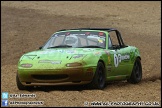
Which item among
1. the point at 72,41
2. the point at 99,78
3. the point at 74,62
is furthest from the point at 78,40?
the point at 74,62

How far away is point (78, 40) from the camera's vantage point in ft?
41.1

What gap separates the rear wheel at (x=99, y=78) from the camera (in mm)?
11344

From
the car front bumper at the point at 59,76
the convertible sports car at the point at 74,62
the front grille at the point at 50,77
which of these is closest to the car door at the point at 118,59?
the convertible sports car at the point at 74,62

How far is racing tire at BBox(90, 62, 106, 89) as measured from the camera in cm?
1134

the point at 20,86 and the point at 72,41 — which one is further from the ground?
the point at 72,41

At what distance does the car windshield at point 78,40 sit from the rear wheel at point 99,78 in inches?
32.5

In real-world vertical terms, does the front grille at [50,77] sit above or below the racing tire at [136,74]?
above

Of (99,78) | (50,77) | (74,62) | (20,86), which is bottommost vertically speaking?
(20,86)

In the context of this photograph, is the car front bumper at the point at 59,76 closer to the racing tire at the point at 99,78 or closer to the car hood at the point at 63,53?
the racing tire at the point at 99,78

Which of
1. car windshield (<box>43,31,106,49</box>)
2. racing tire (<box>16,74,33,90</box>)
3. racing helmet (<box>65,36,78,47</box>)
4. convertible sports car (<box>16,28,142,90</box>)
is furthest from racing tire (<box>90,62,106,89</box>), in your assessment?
racing tire (<box>16,74,33,90</box>)

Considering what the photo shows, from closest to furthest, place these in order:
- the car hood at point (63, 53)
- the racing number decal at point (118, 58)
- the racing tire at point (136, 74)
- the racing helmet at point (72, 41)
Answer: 1. the car hood at point (63, 53)
2. the racing helmet at point (72, 41)
3. the racing number decal at point (118, 58)
4. the racing tire at point (136, 74)

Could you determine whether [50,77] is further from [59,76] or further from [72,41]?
[72,41]

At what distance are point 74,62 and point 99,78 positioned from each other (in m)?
0.84

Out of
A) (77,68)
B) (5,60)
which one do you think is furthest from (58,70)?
(5,60)
